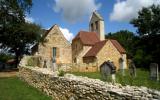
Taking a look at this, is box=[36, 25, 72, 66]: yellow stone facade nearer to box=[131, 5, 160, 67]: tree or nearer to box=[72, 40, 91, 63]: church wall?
box=[72, 40, 91, 63]: church wall

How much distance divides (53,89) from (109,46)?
1190 inches

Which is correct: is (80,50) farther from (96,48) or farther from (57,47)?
(57,47)

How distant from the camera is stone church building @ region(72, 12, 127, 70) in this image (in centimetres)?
4378

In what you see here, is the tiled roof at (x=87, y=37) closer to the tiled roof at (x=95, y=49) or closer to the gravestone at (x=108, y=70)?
the tiled roof at (x=95, y=49)

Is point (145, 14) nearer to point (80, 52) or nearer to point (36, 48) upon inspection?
point (80, 52)

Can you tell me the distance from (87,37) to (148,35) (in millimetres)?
10762

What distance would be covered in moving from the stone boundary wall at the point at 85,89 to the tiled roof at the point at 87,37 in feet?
96.4

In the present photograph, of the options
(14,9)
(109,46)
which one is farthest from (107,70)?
(109,46)

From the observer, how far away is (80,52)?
47.8 meters

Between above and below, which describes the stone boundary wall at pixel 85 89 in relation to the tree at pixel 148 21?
below

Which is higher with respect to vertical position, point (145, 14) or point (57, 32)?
point (145, 14)

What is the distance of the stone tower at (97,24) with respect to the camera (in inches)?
2085

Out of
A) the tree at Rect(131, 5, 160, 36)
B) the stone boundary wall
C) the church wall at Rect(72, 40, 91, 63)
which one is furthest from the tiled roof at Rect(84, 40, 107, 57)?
the stone boundary wall

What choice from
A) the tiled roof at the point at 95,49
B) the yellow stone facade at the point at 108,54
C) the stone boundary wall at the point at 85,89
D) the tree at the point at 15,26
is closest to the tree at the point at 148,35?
the yellow stone facade at the point at 108,54
